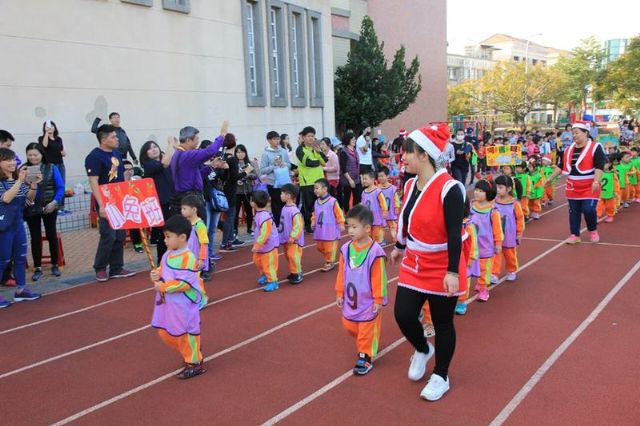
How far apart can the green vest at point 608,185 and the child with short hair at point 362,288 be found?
7843 mm

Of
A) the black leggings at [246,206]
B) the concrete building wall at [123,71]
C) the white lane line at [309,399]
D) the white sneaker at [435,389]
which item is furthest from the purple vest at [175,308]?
the concrete building wall at [123,71]

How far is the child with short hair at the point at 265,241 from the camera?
6.64 m

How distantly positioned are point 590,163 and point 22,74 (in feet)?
33.2

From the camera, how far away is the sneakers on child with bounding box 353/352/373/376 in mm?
4363

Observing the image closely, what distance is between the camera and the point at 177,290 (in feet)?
13.7

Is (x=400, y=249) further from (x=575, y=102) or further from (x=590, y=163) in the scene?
(x=575, y=102)

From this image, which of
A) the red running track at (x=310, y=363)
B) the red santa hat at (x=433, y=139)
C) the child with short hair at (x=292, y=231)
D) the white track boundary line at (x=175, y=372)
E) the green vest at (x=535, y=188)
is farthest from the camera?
the green vest at (x=535, y=188)

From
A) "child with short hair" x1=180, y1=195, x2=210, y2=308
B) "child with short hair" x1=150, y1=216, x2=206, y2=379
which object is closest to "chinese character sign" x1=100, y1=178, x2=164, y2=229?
"child with short hair" x1=150, y1=216, x2=206, y2=379

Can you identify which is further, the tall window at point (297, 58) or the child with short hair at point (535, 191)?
the tall window at point (297, 58)

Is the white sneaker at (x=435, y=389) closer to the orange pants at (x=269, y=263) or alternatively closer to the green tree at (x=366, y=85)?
the orange pants at (x=269, y=263)

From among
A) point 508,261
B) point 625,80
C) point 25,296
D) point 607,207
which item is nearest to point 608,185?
point 607,207

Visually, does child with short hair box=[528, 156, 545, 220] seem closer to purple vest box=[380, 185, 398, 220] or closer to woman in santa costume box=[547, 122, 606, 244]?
woman in santa costume box=[547, 122, 606, 244]

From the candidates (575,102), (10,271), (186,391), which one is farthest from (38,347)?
(575,102)

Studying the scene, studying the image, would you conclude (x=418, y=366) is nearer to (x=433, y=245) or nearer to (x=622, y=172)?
(x=433, y=245)
